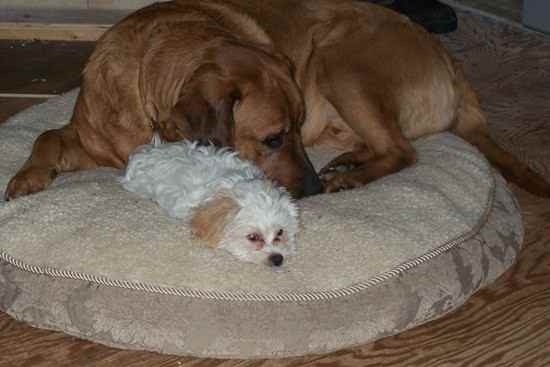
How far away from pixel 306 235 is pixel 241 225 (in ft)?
1.08

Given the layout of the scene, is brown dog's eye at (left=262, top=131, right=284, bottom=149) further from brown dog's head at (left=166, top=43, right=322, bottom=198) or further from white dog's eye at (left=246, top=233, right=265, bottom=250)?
white dog's eye at (left=246, top=233, right=265, bottom=250)

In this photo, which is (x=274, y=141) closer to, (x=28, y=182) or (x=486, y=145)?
(x=28, y=182)

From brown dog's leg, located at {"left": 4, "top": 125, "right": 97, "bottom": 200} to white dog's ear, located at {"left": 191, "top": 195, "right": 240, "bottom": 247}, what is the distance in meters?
0.85

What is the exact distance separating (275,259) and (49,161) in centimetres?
123

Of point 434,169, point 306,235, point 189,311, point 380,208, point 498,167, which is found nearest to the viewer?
point 189,311

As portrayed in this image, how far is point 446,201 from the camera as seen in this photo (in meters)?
3.42

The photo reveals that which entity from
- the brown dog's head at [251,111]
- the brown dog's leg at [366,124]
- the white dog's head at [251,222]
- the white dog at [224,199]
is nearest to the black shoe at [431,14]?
the brown dog's leg at [366,124]

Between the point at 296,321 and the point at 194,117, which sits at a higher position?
the point at 194,117

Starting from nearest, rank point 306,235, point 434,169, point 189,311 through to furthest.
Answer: point 189,311 < point 306,235 < point 434,169

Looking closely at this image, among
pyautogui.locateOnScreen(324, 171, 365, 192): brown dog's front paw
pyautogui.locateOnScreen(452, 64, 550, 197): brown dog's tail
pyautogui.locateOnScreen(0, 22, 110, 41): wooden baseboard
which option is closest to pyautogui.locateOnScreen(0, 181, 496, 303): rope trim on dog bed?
pyautogui.locateOnScreen(324, 171, 365, 192): brown dog's front paw

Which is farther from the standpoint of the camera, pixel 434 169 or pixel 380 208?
pixel 434 169

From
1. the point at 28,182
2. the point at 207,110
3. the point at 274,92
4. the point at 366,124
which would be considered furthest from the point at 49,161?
the point at 366,124

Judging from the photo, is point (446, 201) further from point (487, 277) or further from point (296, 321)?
point (296, 321)

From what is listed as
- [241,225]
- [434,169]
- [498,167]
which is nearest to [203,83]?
[241,225]
